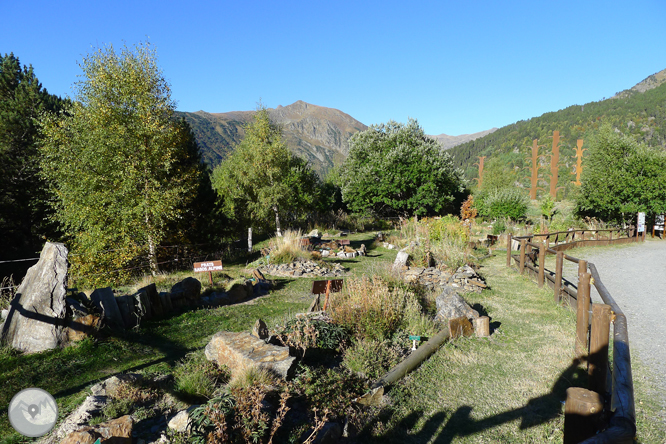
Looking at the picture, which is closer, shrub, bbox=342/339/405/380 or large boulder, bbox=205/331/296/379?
large boulder, bbox=205/331/296/379

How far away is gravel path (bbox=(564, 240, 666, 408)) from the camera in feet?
17.0

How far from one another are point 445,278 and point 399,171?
15.4 meters

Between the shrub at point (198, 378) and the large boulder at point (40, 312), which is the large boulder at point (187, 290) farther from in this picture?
the shrub at point (198, 378)

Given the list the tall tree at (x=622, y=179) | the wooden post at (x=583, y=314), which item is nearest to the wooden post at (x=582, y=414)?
the wooden post at (x=583, y=314)

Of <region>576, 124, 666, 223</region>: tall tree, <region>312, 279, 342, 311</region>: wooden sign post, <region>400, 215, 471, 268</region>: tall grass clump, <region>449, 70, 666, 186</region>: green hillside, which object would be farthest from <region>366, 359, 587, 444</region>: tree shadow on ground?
<region>449, 70, 666, 186</region>: green hillside

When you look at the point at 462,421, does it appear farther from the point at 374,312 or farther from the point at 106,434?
the point at 106,434

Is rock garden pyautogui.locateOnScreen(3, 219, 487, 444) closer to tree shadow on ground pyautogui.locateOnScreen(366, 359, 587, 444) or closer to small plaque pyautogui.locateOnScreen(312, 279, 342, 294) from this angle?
small plaque pyautogui.locateOnScreen(312, 279, 342, 294)

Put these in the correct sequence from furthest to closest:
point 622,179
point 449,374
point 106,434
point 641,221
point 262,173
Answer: point 262,173 → point 622,179 → point 641,221 → point 449,374 → point 106,434

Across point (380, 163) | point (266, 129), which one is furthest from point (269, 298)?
point (380, 163)

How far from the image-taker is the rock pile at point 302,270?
1174 centimetres

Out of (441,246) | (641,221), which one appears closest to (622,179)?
(641,221)

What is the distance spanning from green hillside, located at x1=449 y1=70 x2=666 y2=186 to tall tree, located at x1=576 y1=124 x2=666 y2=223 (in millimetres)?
26051

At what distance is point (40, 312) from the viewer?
5.15 meters

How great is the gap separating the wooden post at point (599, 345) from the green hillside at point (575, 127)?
48131 mm
